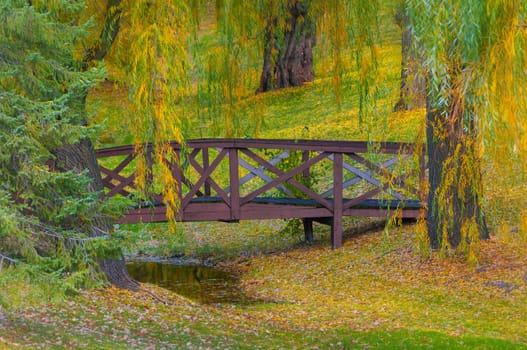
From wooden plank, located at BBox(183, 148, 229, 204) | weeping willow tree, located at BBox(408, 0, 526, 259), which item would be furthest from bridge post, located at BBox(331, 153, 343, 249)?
weeping willow tree, located at BBox(408, 0, 526, 259)

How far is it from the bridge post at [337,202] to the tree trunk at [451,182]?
185cm

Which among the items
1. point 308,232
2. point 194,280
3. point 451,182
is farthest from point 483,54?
point 308,232

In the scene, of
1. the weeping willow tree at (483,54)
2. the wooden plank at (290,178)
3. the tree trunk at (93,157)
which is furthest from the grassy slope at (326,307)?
the weeping willow tree at (483,54)

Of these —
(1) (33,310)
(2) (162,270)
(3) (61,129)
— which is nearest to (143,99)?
(3) (61,129)

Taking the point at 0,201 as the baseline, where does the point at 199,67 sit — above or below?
above

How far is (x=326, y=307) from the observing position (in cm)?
1055

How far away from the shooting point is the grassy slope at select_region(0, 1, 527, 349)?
828cm

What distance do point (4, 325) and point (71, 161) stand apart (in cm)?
300

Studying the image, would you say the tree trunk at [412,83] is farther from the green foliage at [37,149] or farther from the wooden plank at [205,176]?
the wooden plank at [205,176]

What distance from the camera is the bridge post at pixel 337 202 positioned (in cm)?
1348

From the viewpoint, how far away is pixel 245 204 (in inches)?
532

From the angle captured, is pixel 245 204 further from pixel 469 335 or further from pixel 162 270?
pixel 469 335

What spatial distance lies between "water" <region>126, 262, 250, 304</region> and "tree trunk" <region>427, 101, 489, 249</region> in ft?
9.75

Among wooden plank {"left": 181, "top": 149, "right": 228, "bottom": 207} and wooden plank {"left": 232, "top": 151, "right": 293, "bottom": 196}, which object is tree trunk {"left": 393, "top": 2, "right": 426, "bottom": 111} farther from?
wooden plank {"left": 232, "top": 151, "right": 293, "bottom": 196}
